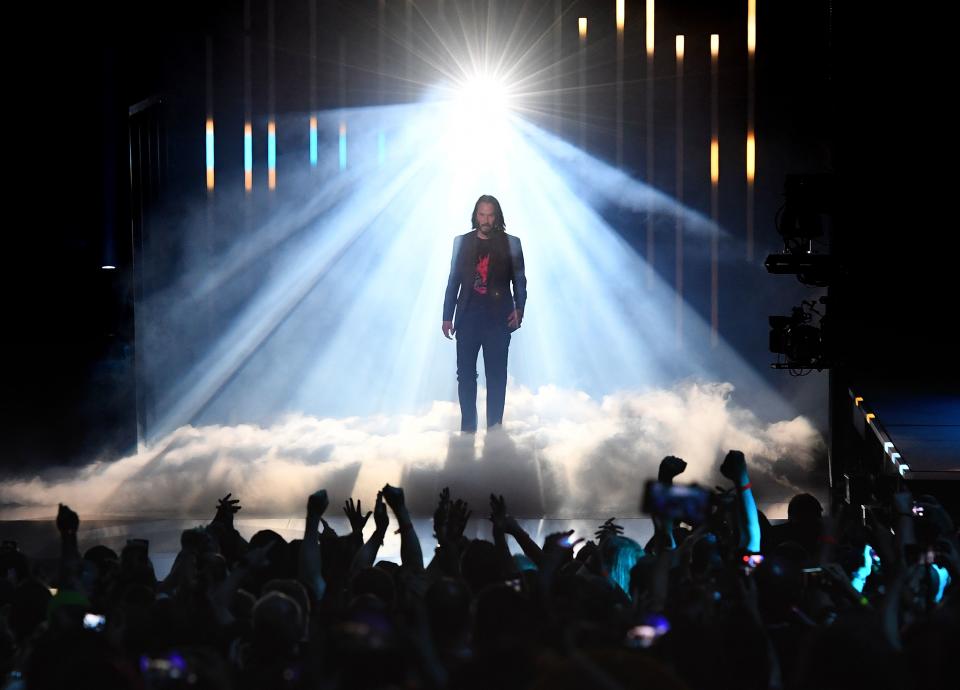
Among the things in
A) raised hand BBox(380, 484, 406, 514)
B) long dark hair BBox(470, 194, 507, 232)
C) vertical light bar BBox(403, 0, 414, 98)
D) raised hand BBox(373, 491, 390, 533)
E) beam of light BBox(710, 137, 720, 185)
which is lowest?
raised hand BBox(373, 491, 390, 533)

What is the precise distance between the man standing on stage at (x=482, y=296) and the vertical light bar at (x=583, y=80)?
3.33ft

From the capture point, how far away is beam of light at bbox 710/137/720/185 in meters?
7.49

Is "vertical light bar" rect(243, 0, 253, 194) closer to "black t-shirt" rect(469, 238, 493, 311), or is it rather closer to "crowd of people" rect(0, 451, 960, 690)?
"black t-shirt" rect(469, 238, 493, 311)

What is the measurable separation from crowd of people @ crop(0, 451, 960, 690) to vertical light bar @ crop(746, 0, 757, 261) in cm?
434

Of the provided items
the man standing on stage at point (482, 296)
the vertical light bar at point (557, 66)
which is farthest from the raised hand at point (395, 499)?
the vertical light bar at point (557, 66)

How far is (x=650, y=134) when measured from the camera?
24.8ft

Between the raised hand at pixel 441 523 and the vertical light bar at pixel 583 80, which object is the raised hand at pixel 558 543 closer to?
the raised hand at pixel 441 523

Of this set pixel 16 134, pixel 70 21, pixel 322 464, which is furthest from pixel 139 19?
pixel 322 464

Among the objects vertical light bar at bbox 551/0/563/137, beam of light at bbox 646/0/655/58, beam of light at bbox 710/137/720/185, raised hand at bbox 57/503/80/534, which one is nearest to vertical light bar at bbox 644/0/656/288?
beam of light at bbox 646/0/655/58

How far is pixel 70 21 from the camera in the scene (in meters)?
6.69

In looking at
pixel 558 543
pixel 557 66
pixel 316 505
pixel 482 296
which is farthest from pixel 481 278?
pixel 558 543

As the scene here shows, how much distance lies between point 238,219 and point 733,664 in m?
6.57

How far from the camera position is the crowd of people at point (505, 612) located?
5.96 ft

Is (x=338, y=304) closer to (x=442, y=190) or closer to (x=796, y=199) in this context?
(x=442, y=190)
